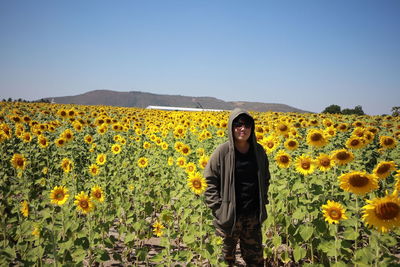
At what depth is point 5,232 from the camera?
12.0 ft

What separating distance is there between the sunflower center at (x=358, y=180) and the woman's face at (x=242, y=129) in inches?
48.9

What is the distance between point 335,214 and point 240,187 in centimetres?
112

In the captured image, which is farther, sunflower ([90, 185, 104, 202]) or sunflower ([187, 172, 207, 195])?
sunflower ([90, 185, 104, 202])

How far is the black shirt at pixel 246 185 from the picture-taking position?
300 cm

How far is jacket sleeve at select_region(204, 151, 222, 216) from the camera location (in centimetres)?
294

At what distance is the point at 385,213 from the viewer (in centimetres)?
220

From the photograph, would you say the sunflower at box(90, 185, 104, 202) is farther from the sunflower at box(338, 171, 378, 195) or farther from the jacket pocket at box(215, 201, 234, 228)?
the sunflower at box(338, 171, 378, 195)

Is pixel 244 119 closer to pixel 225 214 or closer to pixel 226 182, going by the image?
pixel 226 182

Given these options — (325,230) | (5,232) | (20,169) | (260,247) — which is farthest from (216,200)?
(20,169)

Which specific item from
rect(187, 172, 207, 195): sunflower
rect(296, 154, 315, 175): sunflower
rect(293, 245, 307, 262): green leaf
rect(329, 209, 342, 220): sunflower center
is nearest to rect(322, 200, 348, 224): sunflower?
rect(329, 209, 342, 220): sunflower center

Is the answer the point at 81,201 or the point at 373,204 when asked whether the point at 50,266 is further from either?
the point at 373,204

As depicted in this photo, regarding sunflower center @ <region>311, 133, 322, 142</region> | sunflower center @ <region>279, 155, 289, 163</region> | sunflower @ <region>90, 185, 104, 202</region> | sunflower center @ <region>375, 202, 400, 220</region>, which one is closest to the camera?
sunflower center @ <region>375, 202, 400, 220</region>

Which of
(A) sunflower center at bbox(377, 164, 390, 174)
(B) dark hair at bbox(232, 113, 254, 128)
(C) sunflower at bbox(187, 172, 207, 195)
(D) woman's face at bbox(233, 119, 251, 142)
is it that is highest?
(B) dark hair at bbox(232, 113, 254, 128)

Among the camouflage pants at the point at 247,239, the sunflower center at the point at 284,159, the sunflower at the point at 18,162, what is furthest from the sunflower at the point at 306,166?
the sunflower at the point at 18,162
